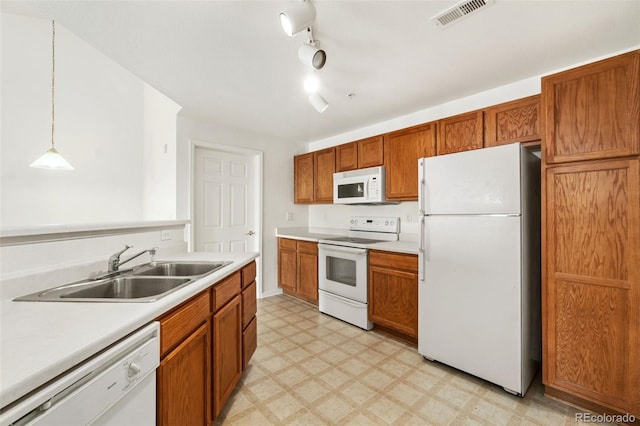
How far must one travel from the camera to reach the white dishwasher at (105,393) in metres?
0.60

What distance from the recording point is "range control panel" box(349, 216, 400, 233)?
3.28 meters

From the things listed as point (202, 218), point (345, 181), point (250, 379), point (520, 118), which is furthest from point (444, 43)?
point (202, 218)

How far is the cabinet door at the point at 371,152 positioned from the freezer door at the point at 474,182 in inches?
37.3

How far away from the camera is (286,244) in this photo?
397 centimetres

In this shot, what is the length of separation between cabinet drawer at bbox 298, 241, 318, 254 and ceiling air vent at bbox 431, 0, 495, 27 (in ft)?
8.38

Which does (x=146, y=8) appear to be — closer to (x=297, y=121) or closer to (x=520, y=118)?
(x=297, y=121)

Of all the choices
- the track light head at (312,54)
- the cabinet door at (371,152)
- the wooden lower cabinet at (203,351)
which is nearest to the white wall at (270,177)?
the cabinet door at (371,152)

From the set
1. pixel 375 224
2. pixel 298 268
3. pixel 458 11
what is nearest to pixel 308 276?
pixel 298 268

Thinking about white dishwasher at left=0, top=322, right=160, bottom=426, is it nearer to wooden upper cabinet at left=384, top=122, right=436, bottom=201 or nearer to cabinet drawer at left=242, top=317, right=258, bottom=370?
cabinet drawer at left=242, top=317, right=258, bottom=370

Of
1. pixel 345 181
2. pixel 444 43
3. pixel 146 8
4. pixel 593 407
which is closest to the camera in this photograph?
pixel 146 8

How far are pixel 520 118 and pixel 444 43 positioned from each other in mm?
925

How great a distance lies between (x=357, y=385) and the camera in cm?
196

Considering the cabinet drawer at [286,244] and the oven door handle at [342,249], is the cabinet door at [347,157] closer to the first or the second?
the oven door handle at [342,249]

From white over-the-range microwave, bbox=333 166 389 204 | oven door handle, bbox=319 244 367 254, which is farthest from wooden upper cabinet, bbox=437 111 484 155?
oven door handle, bbox=319 244 367 254
